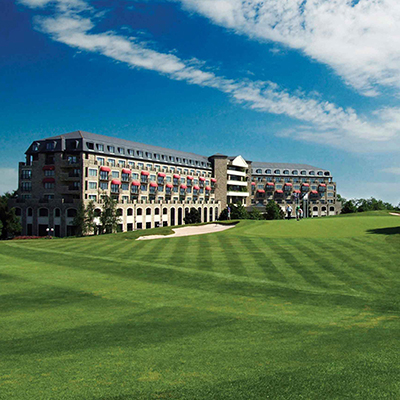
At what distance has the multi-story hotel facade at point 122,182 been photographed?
97.6 meters

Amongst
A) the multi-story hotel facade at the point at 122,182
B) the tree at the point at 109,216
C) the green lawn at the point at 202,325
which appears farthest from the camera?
the multi-story hotel facade at the point at 122,182

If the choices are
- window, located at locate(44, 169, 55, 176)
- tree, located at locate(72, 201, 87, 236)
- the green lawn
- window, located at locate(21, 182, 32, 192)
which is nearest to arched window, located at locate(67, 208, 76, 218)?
tree, located at locate(72, 201, 87, 236)

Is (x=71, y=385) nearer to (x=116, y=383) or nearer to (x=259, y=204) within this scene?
(x=116, y=383)

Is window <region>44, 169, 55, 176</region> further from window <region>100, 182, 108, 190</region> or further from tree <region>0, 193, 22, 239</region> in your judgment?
tree <region>0, 193, 22, 239</region>

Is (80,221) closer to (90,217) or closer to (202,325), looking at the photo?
(90,217)

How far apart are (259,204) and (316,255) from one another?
440 feet

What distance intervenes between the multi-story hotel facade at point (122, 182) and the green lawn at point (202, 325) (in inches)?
2552

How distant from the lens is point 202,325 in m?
15.7

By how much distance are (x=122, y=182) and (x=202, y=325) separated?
96457 mm

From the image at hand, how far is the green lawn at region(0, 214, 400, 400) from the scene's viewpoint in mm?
9805

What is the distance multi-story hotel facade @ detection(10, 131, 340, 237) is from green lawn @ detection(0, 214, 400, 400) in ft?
213

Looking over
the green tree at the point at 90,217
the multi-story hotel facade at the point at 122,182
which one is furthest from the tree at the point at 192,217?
the green tree at the point at 90,217

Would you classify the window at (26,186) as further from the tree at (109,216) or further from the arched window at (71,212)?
the tree at (109,216)

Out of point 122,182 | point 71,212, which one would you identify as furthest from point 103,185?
point 71,212
